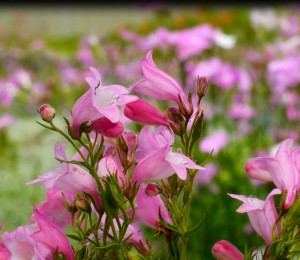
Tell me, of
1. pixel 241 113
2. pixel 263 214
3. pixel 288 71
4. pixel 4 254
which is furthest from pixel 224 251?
pixel 241 113

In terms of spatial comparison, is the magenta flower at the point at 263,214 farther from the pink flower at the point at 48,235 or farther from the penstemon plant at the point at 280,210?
the pink flower at the point at 48,235

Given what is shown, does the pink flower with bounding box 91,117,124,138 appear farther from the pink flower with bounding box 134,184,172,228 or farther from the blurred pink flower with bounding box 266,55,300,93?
the blurred pink flower with bounding box 266,55,300,93

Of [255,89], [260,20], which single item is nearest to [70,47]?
[260,20]

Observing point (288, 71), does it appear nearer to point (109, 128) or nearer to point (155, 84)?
point (155, 84)

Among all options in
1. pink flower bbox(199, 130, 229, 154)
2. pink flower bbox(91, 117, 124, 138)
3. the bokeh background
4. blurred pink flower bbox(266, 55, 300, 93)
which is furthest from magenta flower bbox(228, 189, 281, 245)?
pink flower bbox(199, 130, 229, 154)

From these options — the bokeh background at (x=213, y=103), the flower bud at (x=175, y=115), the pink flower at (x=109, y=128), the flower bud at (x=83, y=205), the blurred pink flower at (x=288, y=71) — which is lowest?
the bokeh background at (x=213, y=103)

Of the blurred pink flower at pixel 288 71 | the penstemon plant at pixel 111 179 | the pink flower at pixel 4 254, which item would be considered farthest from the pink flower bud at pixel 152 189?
the blurred pink flower at pixel 288 71
